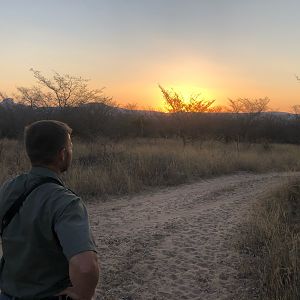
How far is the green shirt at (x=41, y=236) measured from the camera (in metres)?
1.94

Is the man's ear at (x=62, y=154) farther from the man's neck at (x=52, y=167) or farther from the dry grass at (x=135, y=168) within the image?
the dry grass at (x=135, y=168)

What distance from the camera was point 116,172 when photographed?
42.1 ft

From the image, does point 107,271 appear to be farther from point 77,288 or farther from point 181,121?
point 181,121

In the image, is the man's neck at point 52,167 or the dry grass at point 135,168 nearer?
the man's neck at point 52,167

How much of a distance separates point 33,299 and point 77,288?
0.29 m

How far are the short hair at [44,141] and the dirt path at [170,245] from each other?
338cm

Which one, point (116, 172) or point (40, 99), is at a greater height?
point (40, 99)

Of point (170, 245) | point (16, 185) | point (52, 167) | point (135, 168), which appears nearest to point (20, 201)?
point (16, 185)

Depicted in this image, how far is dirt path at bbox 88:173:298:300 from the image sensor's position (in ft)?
17.9

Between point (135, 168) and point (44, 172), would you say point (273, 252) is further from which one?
point (135, 168)

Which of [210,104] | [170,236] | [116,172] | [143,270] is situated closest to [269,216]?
[170,236]

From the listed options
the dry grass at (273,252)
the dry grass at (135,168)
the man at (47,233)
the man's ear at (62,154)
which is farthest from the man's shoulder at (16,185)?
the dry grass at (135,168)

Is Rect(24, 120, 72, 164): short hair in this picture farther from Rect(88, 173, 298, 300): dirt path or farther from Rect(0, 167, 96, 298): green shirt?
Rect(88, 173, 298, 300): dirt path

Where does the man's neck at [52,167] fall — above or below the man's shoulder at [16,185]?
above
